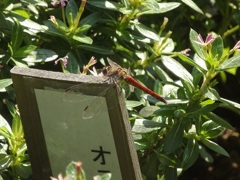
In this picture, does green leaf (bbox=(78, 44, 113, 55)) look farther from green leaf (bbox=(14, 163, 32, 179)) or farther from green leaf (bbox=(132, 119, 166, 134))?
green leaf (bbox=(14, 163, 32, 179))

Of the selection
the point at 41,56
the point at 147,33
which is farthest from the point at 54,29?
the point at 147,33

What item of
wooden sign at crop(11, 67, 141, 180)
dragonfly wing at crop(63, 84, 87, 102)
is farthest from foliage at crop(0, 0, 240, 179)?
dragonfly wing at crop(63, 84, 87, 102)

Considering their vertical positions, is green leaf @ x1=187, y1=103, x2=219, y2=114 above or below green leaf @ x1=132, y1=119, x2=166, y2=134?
above

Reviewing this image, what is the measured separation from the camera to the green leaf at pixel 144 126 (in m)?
1.63

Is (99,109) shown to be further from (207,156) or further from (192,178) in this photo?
(192,178)

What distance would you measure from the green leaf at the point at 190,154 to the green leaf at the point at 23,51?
494 millimetres

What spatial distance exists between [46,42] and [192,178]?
86 cm

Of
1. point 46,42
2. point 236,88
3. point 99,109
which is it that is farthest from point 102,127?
point 236,88

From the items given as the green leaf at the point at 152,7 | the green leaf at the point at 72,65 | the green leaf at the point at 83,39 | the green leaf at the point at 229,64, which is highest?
the green leaf at the point at 152,7

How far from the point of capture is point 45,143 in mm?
1521

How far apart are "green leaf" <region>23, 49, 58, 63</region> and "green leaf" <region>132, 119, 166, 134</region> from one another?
31 cm

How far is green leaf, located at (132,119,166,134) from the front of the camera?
5.35ft

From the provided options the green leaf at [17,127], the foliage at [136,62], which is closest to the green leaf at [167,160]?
the foliage at [136,62]

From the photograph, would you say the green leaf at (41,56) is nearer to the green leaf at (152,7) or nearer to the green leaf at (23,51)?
the green leaf at (23,51)
